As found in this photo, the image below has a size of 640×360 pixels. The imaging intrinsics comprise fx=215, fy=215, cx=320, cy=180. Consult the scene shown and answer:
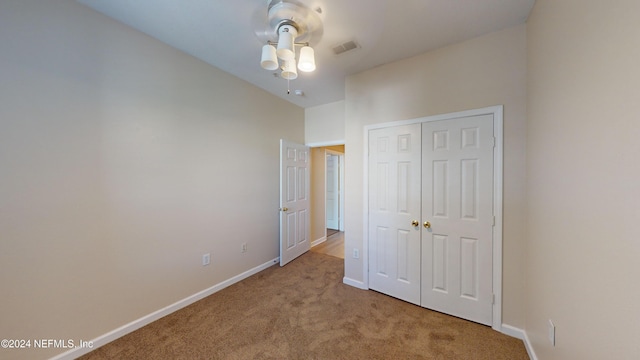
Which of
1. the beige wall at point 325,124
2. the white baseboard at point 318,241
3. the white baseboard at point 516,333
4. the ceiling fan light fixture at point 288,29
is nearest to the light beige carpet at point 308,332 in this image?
the white baseboard at point 516,333

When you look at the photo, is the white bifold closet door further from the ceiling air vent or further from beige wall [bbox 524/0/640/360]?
the ceiling air vent

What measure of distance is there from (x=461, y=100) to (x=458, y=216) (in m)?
1.12

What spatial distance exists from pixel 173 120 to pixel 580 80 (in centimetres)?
300

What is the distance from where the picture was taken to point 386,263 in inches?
97.9

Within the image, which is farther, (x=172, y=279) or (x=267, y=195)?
(x=267, y=195)

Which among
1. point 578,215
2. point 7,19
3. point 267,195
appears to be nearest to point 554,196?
point 578,215

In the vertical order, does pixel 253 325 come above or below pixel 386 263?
below

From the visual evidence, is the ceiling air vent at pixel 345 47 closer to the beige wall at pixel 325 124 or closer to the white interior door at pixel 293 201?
the beige wall at pixel 325 124

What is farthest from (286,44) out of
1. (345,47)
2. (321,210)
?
(321,210)

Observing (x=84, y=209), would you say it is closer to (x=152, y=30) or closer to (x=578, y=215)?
(x=152, y=30)

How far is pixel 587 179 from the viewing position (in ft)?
3.16

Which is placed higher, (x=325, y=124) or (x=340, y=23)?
(x=340, y=23)

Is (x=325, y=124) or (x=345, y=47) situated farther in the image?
(x=325, y=124)

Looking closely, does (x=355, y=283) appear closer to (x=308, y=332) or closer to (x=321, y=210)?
(x=308, y=332)
